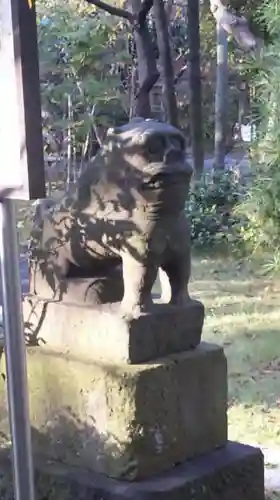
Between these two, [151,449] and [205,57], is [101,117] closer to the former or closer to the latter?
[205,57]

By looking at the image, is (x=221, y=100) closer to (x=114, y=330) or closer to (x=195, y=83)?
(x=195, y=83)

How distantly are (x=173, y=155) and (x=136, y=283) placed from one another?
1.49ft

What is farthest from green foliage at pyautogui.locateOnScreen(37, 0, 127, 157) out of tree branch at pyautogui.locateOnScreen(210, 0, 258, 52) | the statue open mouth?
the statue open mouth

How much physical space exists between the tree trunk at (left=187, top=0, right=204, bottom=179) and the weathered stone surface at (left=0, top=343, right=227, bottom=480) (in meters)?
8.90

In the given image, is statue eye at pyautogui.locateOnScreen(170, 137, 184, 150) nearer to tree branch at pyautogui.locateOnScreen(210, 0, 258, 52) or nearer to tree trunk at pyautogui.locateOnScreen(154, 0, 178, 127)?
tree branch at pyautogui.locateOnScreen(210, 0, 258, 52)

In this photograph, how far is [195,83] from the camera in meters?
12.0

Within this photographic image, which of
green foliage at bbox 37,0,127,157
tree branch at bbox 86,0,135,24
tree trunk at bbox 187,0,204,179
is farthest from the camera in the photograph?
tree trunk at bbox 187,0,204,179

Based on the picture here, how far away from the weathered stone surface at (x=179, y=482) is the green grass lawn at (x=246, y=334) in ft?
3.62

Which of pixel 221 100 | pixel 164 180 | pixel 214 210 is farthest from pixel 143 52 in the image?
pixel 164 180

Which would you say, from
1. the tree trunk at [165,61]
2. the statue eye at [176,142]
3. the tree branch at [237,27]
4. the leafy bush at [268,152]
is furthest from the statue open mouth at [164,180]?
the tree trunk at [165,61]

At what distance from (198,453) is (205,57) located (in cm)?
1676

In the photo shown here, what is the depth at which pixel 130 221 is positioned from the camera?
2.80 m

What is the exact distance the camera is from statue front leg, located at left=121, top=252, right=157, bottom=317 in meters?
2.79

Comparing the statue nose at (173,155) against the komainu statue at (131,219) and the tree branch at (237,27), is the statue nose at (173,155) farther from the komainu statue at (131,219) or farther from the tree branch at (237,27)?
the tree branch at (237,27)
